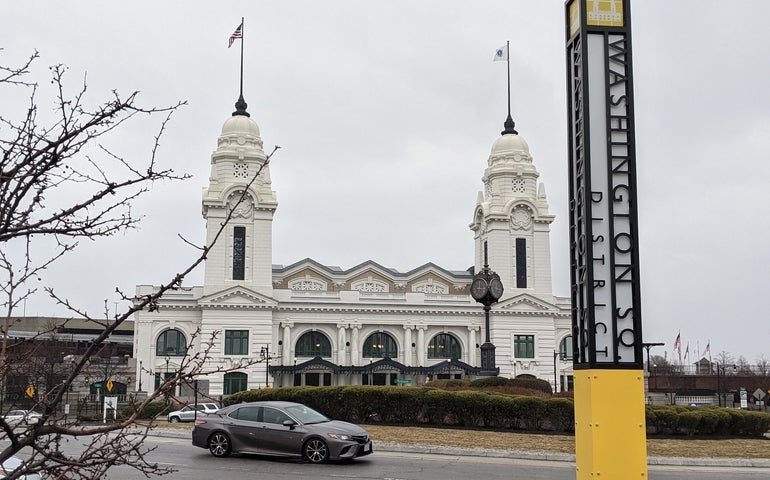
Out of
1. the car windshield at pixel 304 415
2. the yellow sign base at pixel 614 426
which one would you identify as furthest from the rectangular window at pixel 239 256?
the yellow sign base at pixel 614 426

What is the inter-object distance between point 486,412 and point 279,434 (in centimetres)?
933

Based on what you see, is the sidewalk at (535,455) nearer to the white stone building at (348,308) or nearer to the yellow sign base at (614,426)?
the yellow sign base at (614,426)

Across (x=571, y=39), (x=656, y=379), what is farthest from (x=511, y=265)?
(x=571, y=39)

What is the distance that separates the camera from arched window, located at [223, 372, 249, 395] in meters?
67.7

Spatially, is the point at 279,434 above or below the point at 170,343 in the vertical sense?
below

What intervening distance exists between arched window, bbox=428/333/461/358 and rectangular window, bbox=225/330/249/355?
1652cm

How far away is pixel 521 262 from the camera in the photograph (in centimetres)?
7888

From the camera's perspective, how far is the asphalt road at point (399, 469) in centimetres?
1684

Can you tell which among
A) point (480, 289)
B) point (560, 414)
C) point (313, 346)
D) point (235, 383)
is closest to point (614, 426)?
point (560, 414)

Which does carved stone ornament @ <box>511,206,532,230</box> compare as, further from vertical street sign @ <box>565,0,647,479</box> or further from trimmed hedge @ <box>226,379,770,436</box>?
vertical street sign @ <box>565,0,647,479</box>

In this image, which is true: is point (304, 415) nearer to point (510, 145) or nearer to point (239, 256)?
point (239, 256)

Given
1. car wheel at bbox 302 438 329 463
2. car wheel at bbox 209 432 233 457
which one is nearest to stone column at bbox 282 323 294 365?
car wheel at bbox 209 432 233 457

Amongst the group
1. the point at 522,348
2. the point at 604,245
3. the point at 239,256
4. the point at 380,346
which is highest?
the point at 239,256

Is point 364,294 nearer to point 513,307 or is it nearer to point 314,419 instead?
point 513,307
